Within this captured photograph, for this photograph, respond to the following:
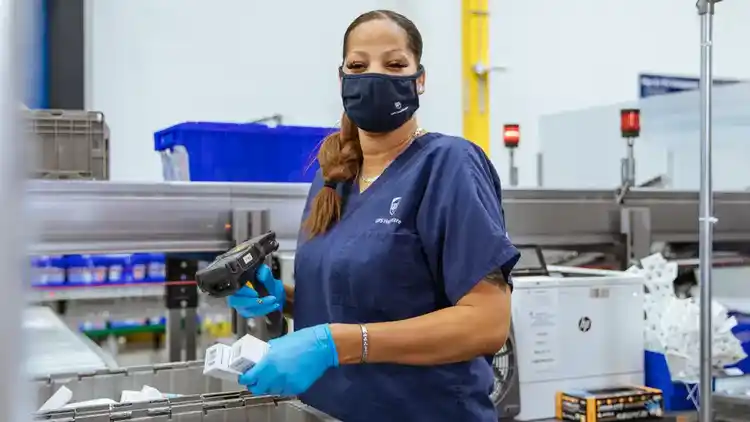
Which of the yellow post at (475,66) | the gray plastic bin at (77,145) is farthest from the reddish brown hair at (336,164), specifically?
the yellow post at (475,66)

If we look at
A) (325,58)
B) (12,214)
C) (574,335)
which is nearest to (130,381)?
(574,335)

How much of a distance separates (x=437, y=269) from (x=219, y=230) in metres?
0.92

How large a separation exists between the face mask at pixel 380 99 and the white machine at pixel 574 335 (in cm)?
72

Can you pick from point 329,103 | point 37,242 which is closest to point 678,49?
point 329,103

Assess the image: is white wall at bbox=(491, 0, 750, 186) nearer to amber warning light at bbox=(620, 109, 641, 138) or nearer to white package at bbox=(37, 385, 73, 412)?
amber warning light at bbox=(620, 109, 641, 138)

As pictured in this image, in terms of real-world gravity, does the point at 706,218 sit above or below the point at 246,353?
above

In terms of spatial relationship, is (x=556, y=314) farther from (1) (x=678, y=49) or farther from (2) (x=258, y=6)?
(1) (x=678, y=49)

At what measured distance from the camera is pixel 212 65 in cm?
506

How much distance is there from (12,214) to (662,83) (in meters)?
6.65

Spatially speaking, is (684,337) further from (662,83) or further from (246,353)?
(662,83)

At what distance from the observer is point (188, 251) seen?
2035 mm

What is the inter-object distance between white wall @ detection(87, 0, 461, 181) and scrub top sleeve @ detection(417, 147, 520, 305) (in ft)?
12.3

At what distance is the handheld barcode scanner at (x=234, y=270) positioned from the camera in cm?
126

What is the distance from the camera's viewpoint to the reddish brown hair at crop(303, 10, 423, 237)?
1.42 metres
